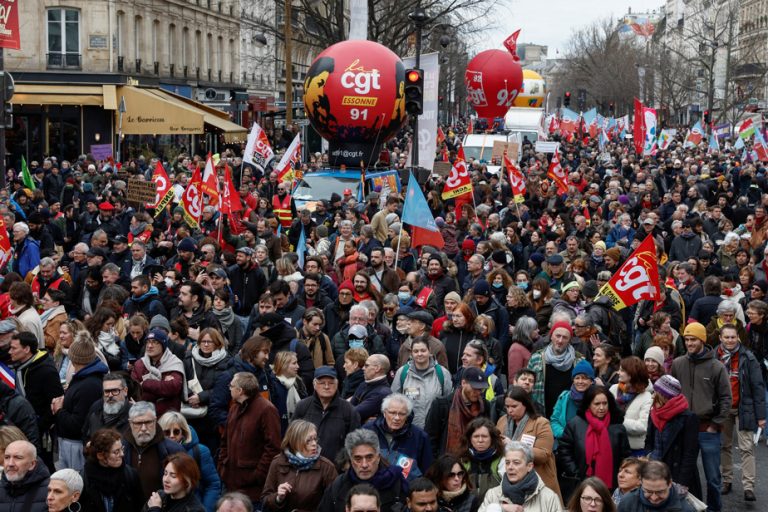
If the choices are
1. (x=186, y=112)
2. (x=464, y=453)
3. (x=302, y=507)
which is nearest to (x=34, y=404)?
(x=302, y=507)

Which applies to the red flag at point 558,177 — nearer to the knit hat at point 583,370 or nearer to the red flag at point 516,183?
the red flag at point 516,183

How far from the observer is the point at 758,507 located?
30.9 feet

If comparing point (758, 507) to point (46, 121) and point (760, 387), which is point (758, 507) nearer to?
point (760, 387)

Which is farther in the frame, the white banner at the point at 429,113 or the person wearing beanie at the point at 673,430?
the white banner at the point at 429,113

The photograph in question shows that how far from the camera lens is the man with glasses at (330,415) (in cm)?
768

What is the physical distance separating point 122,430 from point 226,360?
1.47 meters

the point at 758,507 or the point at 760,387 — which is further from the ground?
the point at 760,387

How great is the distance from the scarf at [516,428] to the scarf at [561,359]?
4.06ft

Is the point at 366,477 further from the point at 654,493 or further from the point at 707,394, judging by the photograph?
the point at 707,394

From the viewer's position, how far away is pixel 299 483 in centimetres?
678

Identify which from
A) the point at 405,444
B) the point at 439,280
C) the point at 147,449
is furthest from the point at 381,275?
the point at 147,449

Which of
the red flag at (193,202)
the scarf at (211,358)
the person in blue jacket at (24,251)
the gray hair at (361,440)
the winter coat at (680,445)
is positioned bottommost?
the winter coat at (680,445)

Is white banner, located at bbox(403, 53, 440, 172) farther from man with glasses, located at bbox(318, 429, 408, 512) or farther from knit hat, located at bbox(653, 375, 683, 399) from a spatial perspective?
man with glasses, located at bbox(318, 429, 408, 512)

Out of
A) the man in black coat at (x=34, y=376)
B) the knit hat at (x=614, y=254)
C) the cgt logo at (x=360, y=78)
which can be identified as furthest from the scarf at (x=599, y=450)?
the cgt logo at (x=360, y=78)
